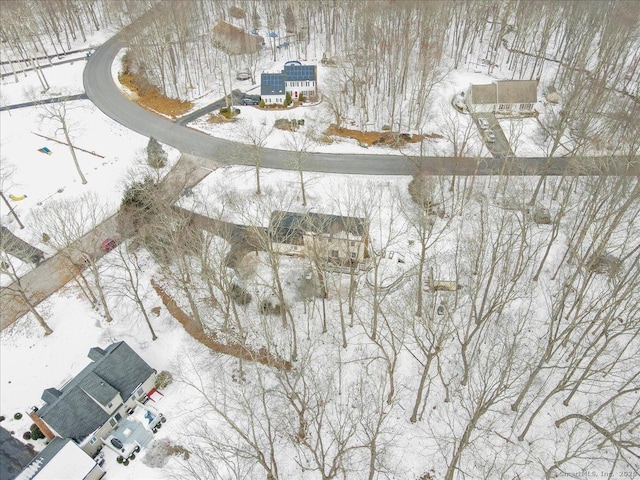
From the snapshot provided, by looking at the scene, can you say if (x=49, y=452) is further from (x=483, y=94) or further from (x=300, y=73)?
(x=483, y=94)

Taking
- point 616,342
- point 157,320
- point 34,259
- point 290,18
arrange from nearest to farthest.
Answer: point 616,342
point 157,320
point 34,259
point 290,18

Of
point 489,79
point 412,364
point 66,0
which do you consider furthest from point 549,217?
point 66,0

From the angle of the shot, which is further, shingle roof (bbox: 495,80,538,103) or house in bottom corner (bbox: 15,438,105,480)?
shingle roof (bbox: 495,80,538,103)

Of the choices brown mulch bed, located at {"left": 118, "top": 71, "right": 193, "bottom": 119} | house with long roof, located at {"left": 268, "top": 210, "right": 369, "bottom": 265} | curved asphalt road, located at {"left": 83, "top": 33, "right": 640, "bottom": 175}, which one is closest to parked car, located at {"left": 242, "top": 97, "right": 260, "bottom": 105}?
brown mulch bed, located at {"left": 118, "top": 71, "right": 193, "bottom": 119}

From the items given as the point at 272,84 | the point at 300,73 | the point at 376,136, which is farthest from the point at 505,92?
the point at 272,84

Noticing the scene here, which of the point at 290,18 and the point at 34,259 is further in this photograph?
the point at 290,18

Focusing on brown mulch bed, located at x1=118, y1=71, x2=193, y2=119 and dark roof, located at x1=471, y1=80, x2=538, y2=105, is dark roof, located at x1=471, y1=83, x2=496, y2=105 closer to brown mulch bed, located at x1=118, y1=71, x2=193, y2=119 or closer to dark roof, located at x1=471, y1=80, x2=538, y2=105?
dark roof, located at x1=471, y1=80, x2=538, y2=105

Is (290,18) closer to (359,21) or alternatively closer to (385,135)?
(359,21)
